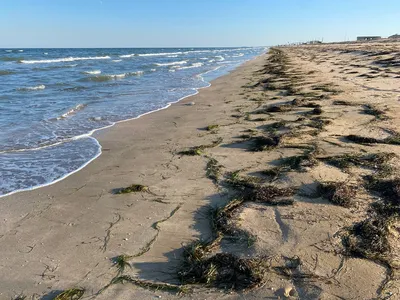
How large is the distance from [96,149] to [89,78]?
14.4 meters

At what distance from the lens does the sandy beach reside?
2539 millimetres

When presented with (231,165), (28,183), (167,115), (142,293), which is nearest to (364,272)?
(142,293)

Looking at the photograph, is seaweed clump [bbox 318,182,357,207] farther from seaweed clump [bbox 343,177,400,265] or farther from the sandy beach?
seaweed clump [bbox 343,177,400,265]

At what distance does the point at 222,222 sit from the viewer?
10.9ft

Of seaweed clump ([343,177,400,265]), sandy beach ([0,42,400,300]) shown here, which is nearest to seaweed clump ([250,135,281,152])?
sandy beach ([0,42,400,300])

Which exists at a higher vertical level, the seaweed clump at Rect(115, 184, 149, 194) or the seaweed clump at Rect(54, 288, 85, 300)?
the seaweed clump at Rect(115, 184, 149, 194)

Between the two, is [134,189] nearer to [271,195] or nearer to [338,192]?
[271,195]

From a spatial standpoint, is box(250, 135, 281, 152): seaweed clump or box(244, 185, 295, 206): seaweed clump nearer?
box(244, 185, 295, 206): seaweed clump

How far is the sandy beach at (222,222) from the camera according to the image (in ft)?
8.33

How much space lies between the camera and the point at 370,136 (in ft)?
18.6

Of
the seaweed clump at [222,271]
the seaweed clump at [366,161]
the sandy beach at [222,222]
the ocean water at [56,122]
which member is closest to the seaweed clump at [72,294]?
the sandy beach at [222,222]

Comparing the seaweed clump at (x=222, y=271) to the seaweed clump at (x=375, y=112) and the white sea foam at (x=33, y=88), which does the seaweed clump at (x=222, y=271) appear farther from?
the white sea foam at (x=33, y=88)

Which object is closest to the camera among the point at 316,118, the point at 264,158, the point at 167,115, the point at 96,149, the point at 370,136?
the point at 264,158

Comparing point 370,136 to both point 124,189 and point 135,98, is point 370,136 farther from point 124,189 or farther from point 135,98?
point 135,98
